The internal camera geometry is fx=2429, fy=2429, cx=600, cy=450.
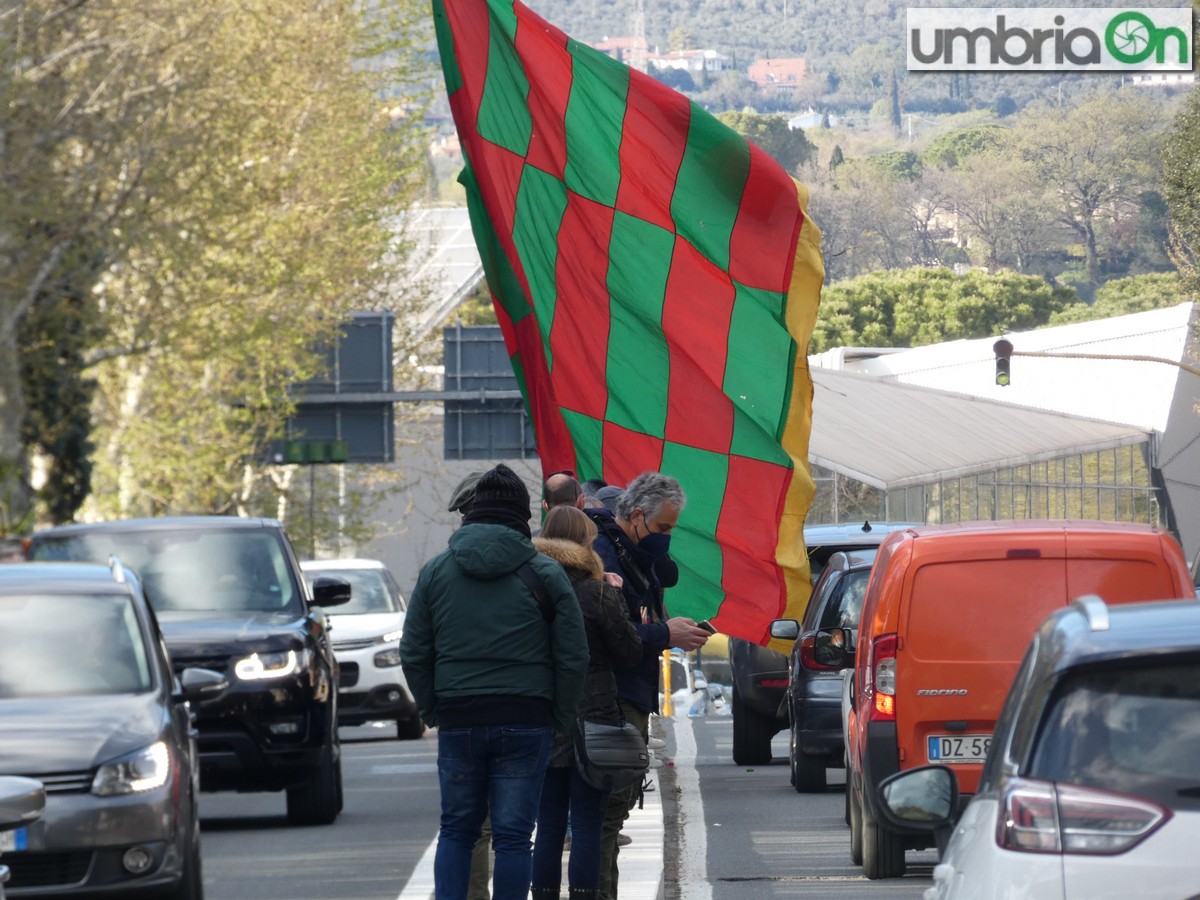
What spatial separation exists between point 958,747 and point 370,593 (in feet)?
48.9

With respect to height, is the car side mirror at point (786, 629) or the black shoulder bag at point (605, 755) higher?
the black shoulder bag at point (605, 755)

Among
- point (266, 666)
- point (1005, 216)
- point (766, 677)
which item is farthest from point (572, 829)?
point (1005, 216)

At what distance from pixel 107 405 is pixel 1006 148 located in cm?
15786

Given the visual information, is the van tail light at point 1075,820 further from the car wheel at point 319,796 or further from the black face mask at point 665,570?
the car wheel at point 319,796

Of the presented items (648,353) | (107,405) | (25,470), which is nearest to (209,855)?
(648,353)

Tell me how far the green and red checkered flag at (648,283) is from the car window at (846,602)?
2687 millimetres

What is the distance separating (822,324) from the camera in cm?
13550

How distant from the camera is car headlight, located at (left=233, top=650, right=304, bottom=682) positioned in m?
13.9

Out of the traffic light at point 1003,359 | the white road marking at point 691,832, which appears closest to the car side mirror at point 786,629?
the white road marking at point 691,832

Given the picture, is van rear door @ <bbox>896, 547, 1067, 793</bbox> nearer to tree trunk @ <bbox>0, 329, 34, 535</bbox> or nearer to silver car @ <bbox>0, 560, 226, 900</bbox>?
silver car @ <bbox>0, 560, 226, 900</bbox>

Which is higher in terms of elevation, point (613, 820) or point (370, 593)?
point (613, 820)

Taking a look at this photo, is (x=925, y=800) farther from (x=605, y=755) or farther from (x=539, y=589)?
(x=605, y=755)

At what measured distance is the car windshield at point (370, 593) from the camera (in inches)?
965

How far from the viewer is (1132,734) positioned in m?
4.33
